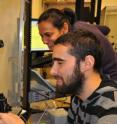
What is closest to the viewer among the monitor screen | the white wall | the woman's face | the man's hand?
the man's hand

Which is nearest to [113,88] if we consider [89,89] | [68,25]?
[89,89]

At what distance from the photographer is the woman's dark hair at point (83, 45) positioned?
118cm

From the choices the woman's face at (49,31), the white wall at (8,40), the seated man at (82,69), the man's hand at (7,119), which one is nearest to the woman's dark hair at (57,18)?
the woman's face at (49,31)

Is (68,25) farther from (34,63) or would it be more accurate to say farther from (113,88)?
(113,88)

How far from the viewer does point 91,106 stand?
1.13 m

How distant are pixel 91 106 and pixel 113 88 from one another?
11 centimetres

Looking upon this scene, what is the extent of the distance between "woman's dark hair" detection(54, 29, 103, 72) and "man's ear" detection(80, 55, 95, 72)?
0.05 ft

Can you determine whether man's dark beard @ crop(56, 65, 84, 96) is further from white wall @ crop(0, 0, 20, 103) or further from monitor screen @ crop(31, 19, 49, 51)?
monitor screen @ crop(31, 19, 49, 51)

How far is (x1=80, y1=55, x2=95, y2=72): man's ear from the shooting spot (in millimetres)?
1172

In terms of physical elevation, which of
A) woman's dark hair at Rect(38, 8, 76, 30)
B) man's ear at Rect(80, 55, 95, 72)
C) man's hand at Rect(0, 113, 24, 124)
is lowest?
man's hand at Rect(0, 113, 24, 124)

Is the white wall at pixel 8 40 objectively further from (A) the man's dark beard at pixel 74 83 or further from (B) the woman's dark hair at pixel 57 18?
(A) the man's dark beard at pixel 74 83

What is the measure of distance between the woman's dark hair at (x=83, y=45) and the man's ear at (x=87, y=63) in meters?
0.01

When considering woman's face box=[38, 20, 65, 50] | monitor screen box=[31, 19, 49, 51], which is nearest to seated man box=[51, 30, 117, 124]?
woman's face box=[38, 20, 65, 50]

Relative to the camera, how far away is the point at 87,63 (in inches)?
46.1
